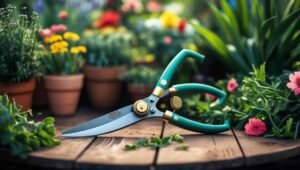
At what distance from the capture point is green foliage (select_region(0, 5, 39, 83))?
4.91 feet

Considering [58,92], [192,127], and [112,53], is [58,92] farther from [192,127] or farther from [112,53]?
[192,127]

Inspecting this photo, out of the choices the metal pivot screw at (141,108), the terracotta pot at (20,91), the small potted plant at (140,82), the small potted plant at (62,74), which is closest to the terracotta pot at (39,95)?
the small potted plant at (62,74)

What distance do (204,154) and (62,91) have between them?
74cm

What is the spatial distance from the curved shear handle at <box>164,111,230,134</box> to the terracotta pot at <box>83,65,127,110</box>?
619mm

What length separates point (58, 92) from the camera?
1688mm

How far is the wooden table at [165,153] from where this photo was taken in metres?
1.10

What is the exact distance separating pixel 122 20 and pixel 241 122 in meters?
1.49

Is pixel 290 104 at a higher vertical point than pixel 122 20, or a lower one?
lower

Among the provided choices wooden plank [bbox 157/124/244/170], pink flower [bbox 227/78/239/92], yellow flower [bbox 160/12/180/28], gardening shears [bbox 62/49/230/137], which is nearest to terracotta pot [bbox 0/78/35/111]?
gardening shears [bbox 62/49/230/137]

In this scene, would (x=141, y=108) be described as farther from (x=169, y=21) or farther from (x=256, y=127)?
(x=169, y=21)

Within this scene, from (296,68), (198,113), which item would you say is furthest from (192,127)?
(296,68)

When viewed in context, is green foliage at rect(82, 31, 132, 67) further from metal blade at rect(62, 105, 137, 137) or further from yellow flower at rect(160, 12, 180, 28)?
metal blade at rect(62, 105, 137, 137)

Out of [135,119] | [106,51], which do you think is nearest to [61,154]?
[135,119]

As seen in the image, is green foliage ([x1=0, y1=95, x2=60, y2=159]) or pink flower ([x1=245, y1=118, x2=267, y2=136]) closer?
green foliage ([x1=0, y1=95, x2=60, y2=159])
